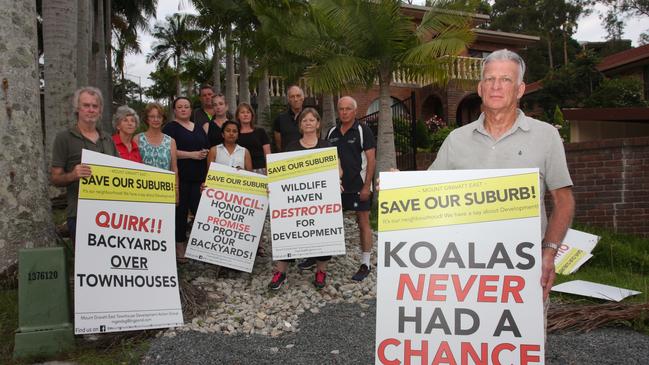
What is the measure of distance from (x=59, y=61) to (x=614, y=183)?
9690 mm

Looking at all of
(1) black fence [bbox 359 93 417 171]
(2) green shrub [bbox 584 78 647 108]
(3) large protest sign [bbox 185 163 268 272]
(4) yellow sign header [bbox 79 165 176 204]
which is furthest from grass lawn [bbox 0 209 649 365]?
(2) green shrub [bbox 584 78 647 108]

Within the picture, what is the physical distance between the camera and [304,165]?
5.38 meters

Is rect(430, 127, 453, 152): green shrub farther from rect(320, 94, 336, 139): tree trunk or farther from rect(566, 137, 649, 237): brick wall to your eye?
rect(566, 137, 649, 237): brick wall

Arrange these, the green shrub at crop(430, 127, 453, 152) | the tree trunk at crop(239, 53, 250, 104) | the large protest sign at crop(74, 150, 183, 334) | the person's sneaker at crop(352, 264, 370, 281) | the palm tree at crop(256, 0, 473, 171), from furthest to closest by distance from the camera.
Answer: the tree trunk at crop(239, 53, 250, 104)
the green shrub at crop(430, 127, 453, 152)
the palm tree at crop(256, 0, 473, 171)
the person's sneaker at crop(352, 264, 370, 281)
the large protest sign at crop(74, 150, 183, 334)

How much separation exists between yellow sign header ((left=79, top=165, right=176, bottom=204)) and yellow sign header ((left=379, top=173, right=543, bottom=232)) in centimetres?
265

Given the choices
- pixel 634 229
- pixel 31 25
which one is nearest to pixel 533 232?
pixel 31 25

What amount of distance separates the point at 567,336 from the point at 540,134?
102 inches

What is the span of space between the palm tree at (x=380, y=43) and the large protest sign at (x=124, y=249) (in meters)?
6.14

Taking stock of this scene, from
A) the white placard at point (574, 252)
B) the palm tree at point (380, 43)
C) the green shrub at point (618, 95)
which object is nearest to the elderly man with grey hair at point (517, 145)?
the white placard at point (574, 252)

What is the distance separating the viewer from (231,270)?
243 inches

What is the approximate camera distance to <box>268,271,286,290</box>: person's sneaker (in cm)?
542

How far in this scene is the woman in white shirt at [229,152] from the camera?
573 centimetres

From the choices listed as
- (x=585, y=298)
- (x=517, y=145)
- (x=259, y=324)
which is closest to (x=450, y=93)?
(x=585, y=298)

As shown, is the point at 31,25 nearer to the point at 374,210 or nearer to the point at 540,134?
the point at 540,134
